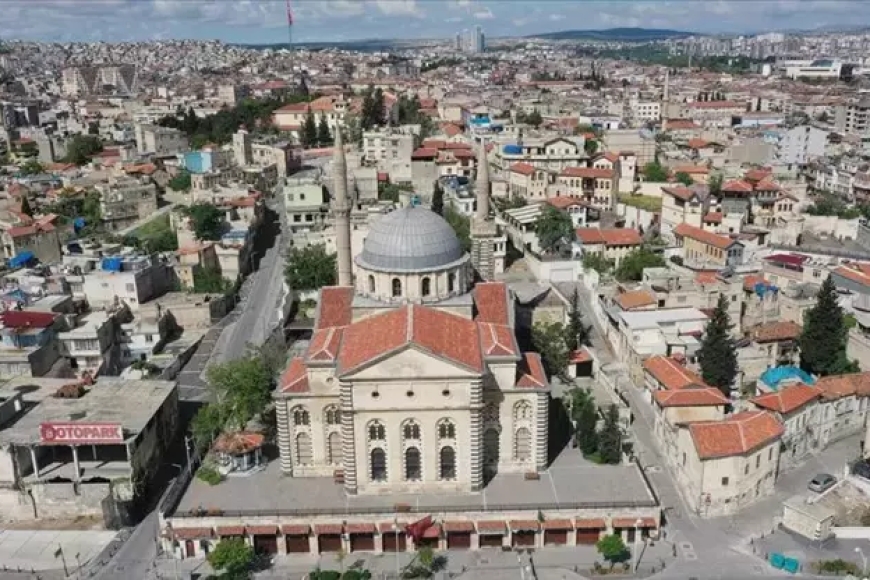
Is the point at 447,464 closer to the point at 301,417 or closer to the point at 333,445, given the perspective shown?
the point at 333,445

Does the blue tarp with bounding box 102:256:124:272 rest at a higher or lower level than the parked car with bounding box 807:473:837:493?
higher

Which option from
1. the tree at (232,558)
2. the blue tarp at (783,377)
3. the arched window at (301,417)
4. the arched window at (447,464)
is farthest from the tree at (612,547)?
the blue tarp at (783,377)

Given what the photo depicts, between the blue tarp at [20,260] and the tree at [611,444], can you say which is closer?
the tree at [611,444]

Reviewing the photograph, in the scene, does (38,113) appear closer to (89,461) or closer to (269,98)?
(269,98)

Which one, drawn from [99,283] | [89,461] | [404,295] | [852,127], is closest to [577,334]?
[404,295]

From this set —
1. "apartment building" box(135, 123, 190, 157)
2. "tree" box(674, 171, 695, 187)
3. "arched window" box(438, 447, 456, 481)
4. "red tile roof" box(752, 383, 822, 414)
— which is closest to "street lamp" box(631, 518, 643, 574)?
"arched window" box(438, 447, 456, 481)

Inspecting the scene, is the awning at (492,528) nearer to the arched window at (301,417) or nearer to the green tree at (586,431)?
the green tree at (586,431)

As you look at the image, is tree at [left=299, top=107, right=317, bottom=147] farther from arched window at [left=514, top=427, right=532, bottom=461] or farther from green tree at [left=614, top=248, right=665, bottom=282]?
arched window at [left=514, top=427, right=532, bottom=461]
